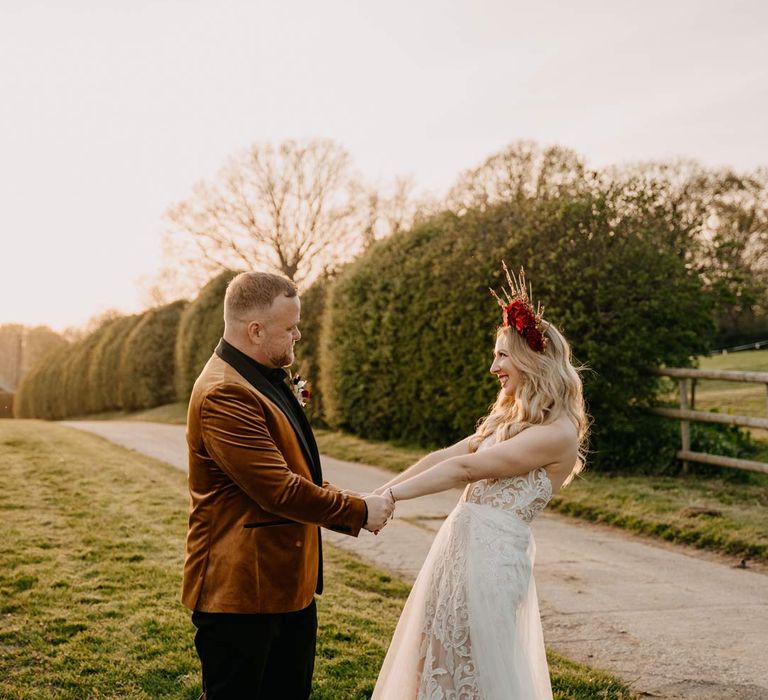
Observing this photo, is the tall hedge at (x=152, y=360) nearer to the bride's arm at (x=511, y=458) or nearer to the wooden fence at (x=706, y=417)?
the wooden fence at (x=706, y=417)

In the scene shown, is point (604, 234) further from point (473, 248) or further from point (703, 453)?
point (703, 453)

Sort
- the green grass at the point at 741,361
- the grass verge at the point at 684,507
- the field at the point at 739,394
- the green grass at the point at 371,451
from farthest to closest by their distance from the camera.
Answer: the green grass at the point at 741,361 < the field at the point at 739,394 < the green grass at the point at 371,451 < the grass verge at the point at 684,507

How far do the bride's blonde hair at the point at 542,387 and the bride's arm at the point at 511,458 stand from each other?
84mm

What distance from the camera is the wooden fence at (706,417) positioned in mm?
9828

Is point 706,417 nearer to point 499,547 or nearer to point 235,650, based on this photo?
point 499,547

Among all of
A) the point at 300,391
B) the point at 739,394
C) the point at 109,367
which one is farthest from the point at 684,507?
the point at 109,367

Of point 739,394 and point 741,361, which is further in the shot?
point 741,361

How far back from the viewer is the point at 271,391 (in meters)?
3.27

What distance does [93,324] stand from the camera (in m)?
59.4

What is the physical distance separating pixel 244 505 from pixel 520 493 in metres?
1.24

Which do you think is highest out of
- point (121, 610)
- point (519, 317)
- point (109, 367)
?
point (109, 367)

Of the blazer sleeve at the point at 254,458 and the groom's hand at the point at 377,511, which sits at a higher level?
the blazer sleeve at the point at 254,458

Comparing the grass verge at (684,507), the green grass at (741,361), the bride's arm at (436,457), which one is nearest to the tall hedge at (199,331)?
the green grass at (741,361)

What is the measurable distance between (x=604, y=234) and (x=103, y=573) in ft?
26.0
